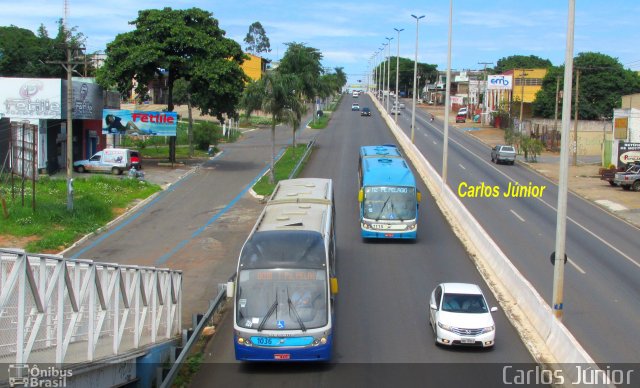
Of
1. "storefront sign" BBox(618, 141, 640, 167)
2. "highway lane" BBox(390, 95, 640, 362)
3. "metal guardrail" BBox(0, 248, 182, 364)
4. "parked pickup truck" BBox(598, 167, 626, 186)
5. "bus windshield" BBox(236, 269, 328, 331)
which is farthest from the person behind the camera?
"storefront sign" BBox(618, 141, 640, 167)

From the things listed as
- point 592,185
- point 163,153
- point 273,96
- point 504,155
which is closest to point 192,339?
point 273,96

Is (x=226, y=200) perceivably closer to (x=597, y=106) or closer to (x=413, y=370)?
(x=413, y=370)

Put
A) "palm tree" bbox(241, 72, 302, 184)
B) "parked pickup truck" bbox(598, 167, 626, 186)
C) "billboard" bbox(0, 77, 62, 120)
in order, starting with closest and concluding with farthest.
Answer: "palm tree" bbox(241, 72, 302, 184), "billboard" bbox(0, 77, 62, 120), "parked pickup truck" bbox(598, 167, 626, 186)

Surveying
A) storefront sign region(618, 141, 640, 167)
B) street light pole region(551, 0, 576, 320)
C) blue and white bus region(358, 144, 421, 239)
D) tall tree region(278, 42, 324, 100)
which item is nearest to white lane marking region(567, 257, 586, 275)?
blue and white bus region(358, 144, 421, 239)

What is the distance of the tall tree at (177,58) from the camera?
2020 inches

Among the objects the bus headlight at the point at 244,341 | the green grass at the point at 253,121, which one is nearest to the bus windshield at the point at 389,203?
the bus headlight at the point at 244,341

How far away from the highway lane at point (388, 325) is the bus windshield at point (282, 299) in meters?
1.19

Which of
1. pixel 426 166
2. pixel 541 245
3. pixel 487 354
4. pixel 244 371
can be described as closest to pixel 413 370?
pixel 487 354

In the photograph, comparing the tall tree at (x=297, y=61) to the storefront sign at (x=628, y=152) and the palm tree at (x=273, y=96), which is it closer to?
the palm tree at (x=273, y=96)

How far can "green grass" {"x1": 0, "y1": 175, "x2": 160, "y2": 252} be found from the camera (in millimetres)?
32531

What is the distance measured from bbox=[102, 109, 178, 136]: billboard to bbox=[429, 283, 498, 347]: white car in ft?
123

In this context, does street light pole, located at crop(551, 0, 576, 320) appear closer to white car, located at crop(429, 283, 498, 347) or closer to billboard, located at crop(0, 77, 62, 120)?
white car, located at crop(429, 283, 498, 347)

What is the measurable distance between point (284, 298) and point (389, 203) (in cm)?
1516

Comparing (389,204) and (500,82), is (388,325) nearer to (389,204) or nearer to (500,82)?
(389,204)
